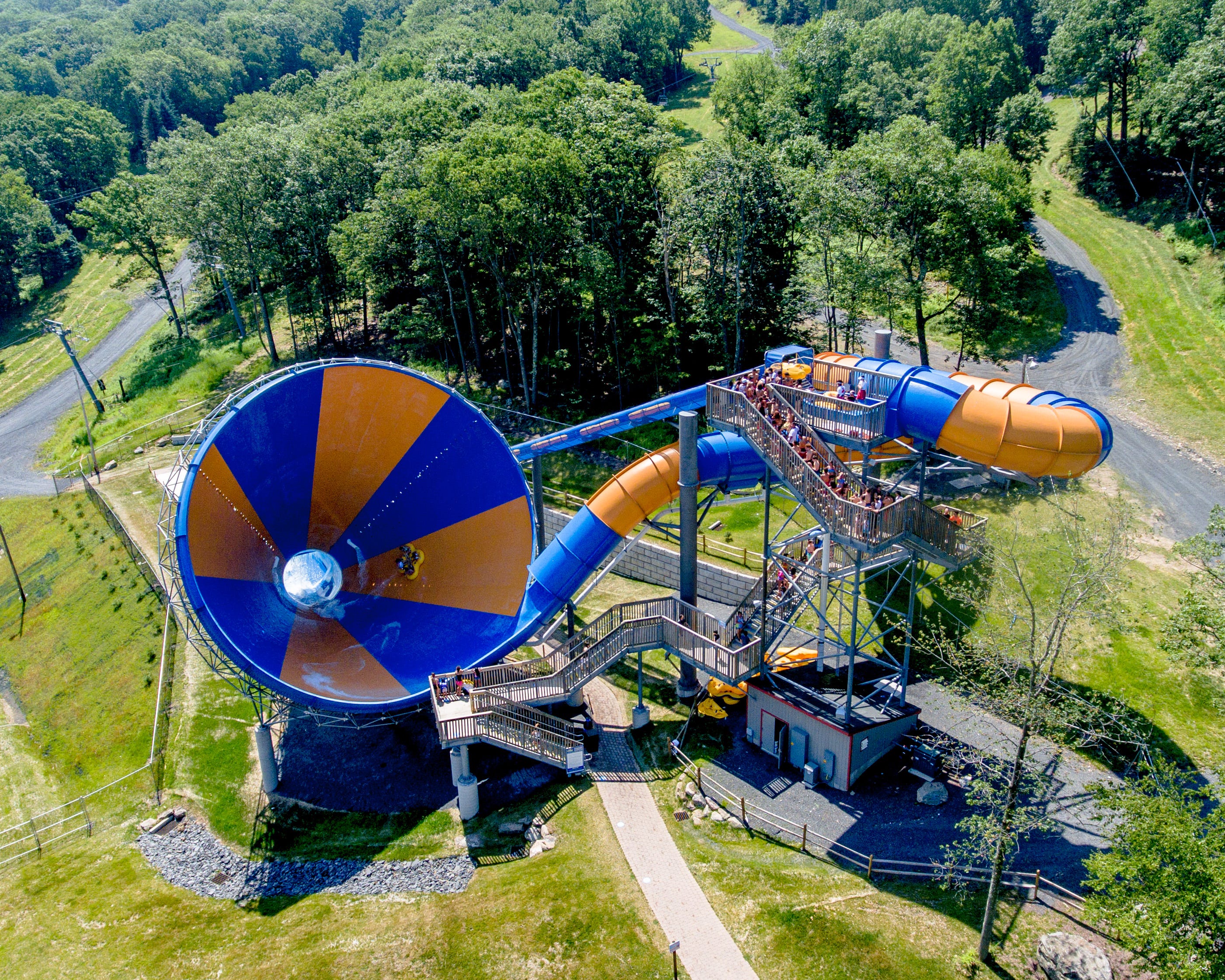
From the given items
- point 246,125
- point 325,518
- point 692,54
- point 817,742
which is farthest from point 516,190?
point 692,54

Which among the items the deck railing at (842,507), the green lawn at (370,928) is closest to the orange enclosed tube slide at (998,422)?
the deck railing at (842,507)

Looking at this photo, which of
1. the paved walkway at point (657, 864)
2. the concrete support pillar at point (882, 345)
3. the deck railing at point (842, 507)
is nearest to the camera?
the paved walkway at point (657, 864)

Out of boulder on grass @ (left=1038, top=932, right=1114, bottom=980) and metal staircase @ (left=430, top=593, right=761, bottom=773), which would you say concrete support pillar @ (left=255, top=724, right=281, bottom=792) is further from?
boulder on grass @ (left=1038, top=932, right=1114, bottom=980)

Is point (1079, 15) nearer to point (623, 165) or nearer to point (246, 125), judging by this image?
point (623, 165)

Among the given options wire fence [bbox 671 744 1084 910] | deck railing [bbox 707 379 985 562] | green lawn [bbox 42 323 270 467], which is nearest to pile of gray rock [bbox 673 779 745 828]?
wire fence [bbox 671 744 1084 910]

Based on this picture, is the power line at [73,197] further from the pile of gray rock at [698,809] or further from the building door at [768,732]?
the pile of gray rock at [698,809]

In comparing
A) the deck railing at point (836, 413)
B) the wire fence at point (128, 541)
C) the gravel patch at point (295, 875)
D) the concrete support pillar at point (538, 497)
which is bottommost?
the wire fence at point (128, 541)

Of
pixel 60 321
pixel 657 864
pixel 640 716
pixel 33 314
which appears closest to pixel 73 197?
pixel 33 314
